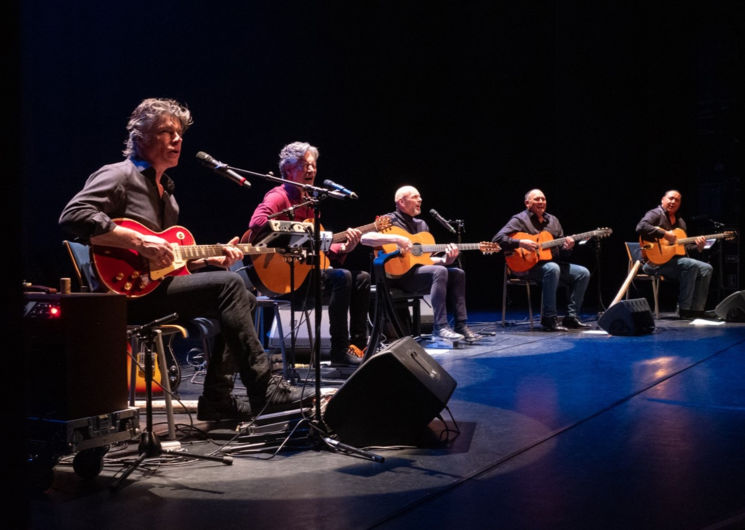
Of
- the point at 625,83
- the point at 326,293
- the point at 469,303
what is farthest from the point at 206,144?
the point at 625,83

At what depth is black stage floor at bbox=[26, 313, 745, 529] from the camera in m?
1.90

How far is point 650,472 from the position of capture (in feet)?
7.51

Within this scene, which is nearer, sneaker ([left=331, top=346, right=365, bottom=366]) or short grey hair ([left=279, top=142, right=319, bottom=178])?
short grey hair ([left=279, top=142, right=319, bottom=178])

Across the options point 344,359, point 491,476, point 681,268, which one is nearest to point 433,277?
point 344,359

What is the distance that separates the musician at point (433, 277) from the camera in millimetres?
5863

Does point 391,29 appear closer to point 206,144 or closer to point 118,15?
point 206,144

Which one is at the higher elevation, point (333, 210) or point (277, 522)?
point (333, 210)

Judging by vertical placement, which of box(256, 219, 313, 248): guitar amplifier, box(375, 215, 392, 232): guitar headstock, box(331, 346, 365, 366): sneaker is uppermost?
box(375, 215, 392, 232): guitar headstock

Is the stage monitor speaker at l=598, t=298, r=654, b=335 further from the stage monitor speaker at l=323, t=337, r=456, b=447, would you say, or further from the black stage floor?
the stage monitor speaker at l=323, t=337, r=456, b=447

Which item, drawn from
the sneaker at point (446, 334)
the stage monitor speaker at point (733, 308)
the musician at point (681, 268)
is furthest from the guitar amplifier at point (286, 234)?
the stage monitor speaker at point (733, 308)

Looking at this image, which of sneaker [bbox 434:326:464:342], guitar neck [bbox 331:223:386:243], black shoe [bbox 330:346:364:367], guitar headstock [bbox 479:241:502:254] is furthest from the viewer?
guitar headstock [bbox 479:241:502:254]

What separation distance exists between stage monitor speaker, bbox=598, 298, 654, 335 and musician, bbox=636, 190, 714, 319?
1.58 meters

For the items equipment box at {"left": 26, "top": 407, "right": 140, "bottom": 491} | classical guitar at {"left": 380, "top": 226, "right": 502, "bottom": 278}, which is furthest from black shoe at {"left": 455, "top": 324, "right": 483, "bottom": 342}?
equipment box at {"left": 26, "top": 407, "right": 140, "bottom": 491}

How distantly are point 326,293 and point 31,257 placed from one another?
89.5 inches
